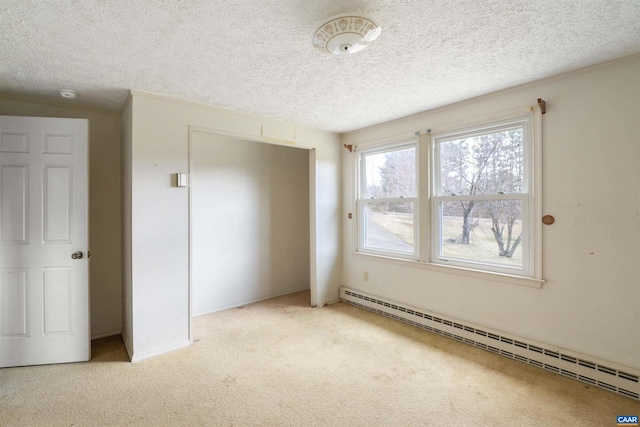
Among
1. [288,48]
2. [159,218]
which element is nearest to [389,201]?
[288,48]

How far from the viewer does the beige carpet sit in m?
1.85

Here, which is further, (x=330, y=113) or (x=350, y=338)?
(x=330, y=113)

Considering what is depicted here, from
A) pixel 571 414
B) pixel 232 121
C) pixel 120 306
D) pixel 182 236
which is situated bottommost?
pixel 571 414

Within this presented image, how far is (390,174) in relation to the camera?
3674mm

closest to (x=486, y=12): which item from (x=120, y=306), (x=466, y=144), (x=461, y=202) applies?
(x=466, y=144)

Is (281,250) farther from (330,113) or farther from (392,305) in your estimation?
(330,113)

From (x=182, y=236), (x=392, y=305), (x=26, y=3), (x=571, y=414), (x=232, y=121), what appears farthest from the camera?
(x=392, y=305)

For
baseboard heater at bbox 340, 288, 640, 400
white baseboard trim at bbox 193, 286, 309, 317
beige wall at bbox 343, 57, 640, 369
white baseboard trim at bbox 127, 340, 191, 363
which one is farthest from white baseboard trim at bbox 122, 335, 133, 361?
beige wall at bbox 343, 57, 640, 369

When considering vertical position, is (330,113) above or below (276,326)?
above

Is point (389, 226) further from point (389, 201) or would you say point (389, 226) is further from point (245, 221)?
point (245, 221)

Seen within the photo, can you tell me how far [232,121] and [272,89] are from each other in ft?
2.59

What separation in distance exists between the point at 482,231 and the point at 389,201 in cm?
114

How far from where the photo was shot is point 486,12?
156cm

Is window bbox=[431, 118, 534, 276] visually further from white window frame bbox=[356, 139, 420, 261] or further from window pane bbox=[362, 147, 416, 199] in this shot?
window pane bbox=[362, 147, 416, 199]
